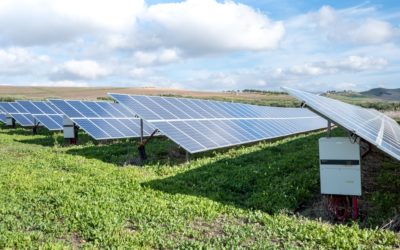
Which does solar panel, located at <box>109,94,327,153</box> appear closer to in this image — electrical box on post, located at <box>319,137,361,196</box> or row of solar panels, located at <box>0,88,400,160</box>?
row of solar panels, located at <box>0,88,400,160</box>

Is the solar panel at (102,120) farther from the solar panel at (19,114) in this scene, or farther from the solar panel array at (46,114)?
the solar panel at (19,114)

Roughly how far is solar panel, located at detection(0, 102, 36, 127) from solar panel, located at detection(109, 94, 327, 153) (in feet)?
43.8

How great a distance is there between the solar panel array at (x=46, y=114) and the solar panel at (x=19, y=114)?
0.36 m

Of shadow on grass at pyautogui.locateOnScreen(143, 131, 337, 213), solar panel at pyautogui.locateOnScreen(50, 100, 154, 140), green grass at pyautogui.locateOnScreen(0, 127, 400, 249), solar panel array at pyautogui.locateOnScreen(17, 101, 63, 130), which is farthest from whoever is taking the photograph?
solar panel array at pyautogui.locateOnScreen(17, 101, 63, 130)

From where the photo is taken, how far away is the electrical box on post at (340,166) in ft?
27.0

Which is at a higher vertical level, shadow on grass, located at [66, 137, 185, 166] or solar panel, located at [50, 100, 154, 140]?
solar panel, located at [50, 100, 154, 140]

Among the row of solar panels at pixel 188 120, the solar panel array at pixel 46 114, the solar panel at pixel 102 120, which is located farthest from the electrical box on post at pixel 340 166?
the solar panel array at pixel 46 114

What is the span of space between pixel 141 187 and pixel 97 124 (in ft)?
37.8

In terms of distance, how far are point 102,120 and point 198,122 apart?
22.7 feet

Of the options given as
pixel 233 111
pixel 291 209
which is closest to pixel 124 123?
pixel 233 111

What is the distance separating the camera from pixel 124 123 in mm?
23359

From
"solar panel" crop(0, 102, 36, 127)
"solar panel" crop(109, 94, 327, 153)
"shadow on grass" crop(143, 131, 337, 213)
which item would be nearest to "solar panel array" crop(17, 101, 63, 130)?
"solar panel" crop(0, 102, 36, 127)

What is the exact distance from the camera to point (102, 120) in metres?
22.5

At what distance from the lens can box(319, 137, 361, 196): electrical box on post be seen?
27.0 ft
